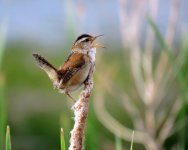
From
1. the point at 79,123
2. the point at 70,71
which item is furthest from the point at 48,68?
the point at 79,123

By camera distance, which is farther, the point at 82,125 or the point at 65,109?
the point at 65,109

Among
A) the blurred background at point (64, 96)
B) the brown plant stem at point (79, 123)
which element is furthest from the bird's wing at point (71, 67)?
the blurred background at point (64, 96)

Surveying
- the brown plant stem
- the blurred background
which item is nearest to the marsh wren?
the brown plant stem

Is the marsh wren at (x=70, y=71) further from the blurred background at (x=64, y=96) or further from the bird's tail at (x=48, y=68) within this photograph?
the blurred background at (x=64, y=96)

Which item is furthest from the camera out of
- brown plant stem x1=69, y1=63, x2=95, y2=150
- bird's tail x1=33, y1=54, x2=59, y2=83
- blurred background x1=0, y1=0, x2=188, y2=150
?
blurred background x1=0, y1=0, x2=188, y2=150

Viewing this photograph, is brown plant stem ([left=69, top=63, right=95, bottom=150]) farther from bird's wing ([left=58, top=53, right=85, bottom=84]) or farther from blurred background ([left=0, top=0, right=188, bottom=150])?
blurred background ([left=0, top=0, right=188, bottom=150])

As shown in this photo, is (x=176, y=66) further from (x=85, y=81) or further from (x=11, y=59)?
(x=11, y=59)

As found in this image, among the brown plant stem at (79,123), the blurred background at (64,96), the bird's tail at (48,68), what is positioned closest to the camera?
the brown plant stem at (79,123)

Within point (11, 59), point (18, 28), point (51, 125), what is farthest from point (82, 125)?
point (18, 28)
